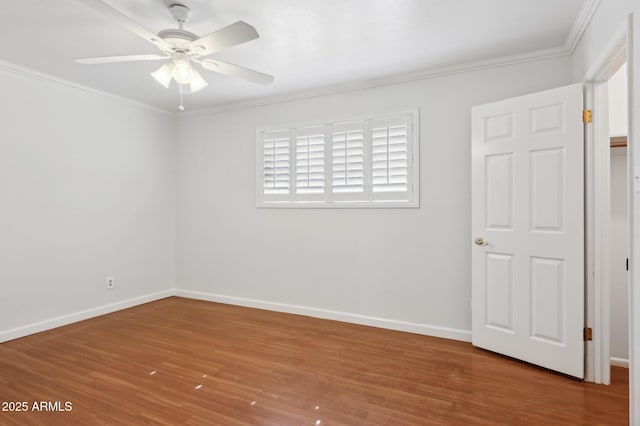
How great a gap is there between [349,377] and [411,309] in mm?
1174

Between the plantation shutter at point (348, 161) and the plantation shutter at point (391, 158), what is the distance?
13cm

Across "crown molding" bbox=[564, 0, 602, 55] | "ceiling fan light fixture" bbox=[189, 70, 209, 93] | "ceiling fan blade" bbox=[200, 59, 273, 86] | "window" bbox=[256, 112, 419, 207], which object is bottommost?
"window" bbox=[256, 112, 419, 207]

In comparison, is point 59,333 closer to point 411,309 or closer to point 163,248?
point 163,248

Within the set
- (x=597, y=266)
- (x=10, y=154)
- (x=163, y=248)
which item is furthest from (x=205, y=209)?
(x=597, y=266)

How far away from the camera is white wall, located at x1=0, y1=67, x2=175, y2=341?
326 cm

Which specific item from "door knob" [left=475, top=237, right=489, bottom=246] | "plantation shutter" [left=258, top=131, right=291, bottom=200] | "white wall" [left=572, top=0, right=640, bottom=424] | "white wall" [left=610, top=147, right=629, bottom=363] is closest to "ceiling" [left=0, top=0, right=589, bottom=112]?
"white wall" [left=572, top=0, right=640, bottom=424]

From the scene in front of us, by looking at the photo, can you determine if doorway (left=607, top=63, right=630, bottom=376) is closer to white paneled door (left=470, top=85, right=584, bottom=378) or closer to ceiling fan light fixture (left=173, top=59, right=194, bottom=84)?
white paneled door (left=470, top=85, right=584, bottom=378)

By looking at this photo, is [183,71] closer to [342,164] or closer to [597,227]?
[342,164]

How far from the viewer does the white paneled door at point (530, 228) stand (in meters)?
2.47

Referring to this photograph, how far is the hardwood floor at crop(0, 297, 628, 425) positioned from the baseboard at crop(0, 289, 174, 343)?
110 mm

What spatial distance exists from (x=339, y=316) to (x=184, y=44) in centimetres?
292

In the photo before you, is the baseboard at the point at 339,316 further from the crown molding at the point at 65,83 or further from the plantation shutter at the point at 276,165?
the crown molding at the point at 65,83

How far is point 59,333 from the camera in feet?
11.1

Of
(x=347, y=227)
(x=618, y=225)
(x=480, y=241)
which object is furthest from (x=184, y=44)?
(x=618, y=225)
